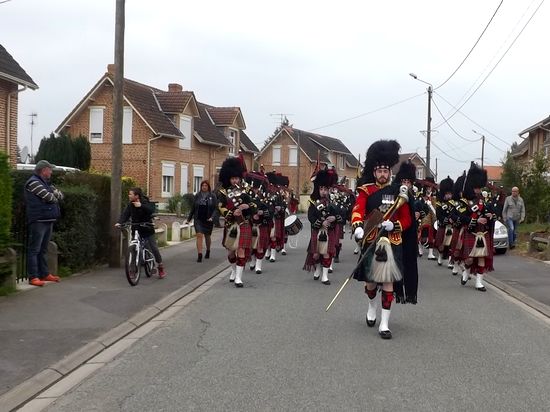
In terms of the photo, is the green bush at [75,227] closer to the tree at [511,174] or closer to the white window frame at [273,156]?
the tree at [511,174]

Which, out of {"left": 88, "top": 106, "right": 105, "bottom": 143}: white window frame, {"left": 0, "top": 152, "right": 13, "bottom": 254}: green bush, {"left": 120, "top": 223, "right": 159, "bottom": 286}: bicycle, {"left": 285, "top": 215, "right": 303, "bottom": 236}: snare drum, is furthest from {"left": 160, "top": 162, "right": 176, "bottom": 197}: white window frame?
{"left": 0, "top": 152, "right": 13, "bottom": 254}: green bush

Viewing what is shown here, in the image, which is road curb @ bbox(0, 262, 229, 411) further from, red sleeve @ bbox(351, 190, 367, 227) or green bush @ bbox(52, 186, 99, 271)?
red sleeve @ bbox(351, 190, 367, 227)

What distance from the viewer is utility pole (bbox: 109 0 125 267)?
1263 centimetres

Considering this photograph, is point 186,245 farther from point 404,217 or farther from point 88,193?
point 404,217

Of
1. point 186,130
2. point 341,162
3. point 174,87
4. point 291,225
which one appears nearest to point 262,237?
point 291,225

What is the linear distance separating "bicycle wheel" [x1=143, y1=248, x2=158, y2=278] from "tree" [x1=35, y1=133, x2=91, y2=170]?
750 inches

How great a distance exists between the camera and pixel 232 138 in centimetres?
4759

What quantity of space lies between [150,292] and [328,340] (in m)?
4.03

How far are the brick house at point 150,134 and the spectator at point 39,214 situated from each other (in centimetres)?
2479

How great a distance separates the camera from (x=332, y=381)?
580 centimetres

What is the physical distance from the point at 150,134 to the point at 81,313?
2790 cm

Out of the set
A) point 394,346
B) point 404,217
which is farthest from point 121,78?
point 394,346

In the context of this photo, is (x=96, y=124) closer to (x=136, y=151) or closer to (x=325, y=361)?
(x=136, y=151)

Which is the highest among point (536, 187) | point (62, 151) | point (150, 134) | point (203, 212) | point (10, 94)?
point (150, 134)
